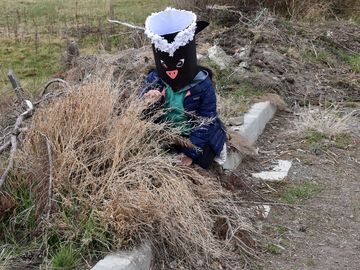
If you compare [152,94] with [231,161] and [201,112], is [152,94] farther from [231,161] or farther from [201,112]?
[231,161]

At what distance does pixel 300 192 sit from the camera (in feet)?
17.9

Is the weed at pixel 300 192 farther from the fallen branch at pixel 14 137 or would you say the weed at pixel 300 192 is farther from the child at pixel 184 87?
→ the fallen branch at pixel 14 137

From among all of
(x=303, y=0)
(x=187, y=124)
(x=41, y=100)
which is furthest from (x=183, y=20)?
(x=303, y=0)

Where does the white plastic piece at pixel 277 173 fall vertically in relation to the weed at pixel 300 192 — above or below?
below

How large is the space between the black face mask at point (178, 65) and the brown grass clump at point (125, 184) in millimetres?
401

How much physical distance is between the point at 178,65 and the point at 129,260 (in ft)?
5.34

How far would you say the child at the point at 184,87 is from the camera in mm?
4676

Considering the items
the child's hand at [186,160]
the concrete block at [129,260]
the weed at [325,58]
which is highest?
the concrete block at [129,260]

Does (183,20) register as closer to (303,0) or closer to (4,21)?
(303,0)

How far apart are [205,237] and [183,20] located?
1.62 meters

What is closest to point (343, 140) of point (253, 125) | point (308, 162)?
point (308, 162)

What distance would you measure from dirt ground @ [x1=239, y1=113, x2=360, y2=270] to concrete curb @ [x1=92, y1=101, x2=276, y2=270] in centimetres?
15

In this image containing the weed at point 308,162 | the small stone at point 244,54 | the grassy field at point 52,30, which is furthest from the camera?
the grassy field at point 52,30

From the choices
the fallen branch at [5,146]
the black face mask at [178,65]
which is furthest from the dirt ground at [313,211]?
the fallen branch at [5,146]
